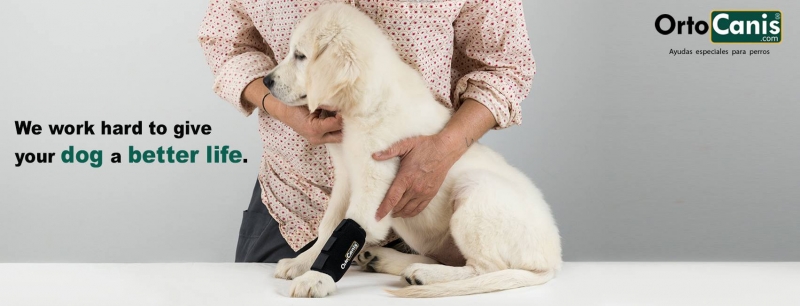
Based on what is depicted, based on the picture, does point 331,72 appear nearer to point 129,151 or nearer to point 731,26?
point 129,151

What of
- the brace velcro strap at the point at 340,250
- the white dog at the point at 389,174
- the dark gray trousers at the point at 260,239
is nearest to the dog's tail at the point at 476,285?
the white dog at the point at 389,174

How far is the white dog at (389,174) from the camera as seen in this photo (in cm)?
155

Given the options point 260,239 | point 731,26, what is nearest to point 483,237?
point 260,239

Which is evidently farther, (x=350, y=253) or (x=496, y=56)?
(x=496, y=56)

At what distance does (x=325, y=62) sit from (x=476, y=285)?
52 cm

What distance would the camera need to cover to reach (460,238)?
1.57 m

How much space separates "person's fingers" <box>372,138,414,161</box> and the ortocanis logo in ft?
6.64

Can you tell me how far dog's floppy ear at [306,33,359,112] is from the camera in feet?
5.06

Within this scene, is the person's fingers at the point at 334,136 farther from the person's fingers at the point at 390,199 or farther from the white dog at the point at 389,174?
the person's fingers at the point at 390,199

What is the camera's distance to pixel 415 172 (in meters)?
1.57

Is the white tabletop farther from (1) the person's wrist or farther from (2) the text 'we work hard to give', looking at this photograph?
(2) the text 'we work hard to give'

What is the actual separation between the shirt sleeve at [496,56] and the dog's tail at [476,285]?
0.40 metres

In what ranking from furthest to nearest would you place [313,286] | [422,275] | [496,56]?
1. [496,56]
2. [422,275]
3. [313,286]

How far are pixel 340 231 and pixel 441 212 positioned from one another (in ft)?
0.89
